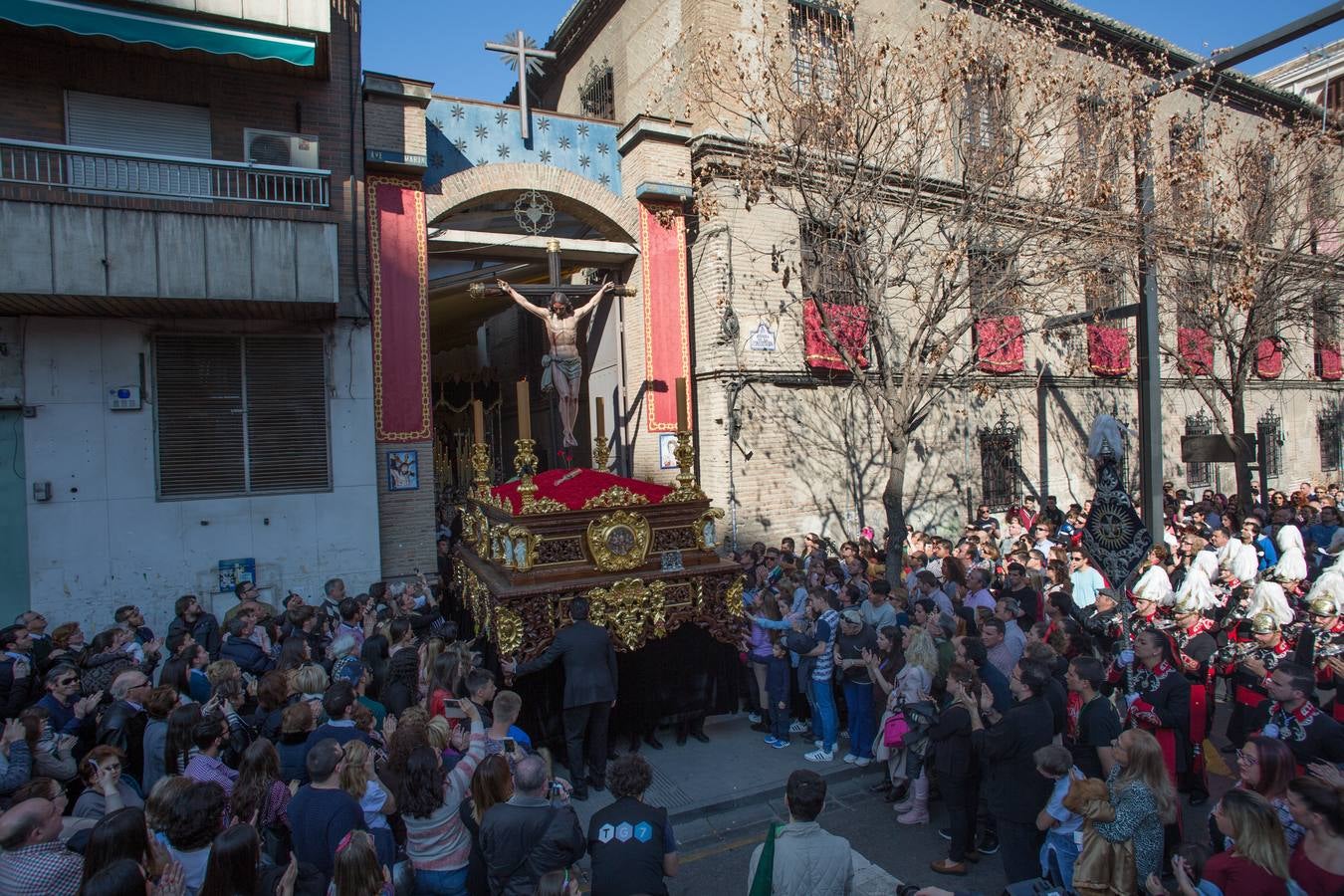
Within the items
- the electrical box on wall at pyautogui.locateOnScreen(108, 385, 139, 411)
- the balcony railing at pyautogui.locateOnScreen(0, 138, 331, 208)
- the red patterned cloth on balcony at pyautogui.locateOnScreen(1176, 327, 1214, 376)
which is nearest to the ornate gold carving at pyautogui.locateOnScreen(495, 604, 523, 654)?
the electrical box on wall at pyautogui.locateOnScreen(108, 385, 139, 411)

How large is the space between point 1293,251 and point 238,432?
1901 centimetres

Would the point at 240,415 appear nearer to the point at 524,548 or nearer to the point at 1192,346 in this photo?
the point at 524,548

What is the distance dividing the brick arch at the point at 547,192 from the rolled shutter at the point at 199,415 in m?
3.81

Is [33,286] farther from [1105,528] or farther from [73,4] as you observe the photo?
[1105,528]

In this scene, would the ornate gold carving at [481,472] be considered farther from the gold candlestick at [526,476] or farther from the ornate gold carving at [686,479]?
the ornate gold carving at [686,479]

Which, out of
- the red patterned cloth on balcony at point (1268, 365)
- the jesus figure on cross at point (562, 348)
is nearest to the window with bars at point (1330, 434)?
the red patterned cloth on balcony at point (1268, 365)

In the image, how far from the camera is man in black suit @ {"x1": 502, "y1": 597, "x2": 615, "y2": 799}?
7.17 meters

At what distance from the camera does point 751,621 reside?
850 centimetres

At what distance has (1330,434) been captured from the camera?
2520 centimetres

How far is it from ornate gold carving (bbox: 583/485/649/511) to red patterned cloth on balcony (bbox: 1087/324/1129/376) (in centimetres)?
1462

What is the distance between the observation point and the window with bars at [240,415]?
11.1 m

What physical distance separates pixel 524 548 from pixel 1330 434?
2828cm

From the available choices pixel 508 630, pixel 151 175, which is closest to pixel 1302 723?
pixel 508 630

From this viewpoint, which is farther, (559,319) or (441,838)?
(559,319)
